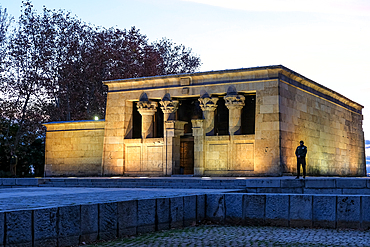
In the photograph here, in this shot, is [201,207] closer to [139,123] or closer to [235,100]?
[235,100]

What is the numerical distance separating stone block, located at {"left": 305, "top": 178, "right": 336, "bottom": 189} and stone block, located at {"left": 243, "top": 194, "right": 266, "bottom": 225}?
667cm

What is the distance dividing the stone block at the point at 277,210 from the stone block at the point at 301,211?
0.11 metres

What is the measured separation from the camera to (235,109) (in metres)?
28.2

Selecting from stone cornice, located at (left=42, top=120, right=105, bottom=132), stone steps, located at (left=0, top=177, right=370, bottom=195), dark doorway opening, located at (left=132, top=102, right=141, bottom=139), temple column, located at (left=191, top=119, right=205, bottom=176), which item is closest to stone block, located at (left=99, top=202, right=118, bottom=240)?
stone steps, located at (left=0, top=177, right=370, bottom=195)

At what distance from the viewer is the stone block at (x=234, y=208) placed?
38.1 ft

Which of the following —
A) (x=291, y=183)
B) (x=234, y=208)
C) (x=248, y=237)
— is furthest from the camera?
(x=291, y=183)

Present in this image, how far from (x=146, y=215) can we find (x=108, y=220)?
107cm

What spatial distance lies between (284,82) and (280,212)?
673 inches

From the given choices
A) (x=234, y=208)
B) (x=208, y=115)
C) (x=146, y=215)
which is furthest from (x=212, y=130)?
(x=146, y=215)

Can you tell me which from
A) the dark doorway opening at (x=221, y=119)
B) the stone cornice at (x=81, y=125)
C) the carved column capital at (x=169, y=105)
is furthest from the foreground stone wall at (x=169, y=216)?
the stone cornice at (x=81, y=125)

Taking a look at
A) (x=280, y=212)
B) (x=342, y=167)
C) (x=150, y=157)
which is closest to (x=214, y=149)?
(x=150, y=157)

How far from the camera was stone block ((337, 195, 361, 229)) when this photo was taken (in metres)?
10.7

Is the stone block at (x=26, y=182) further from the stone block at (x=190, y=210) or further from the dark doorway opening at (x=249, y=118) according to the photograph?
the dark doorway opening at (x=249, y=118)

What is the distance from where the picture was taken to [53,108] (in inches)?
1666
